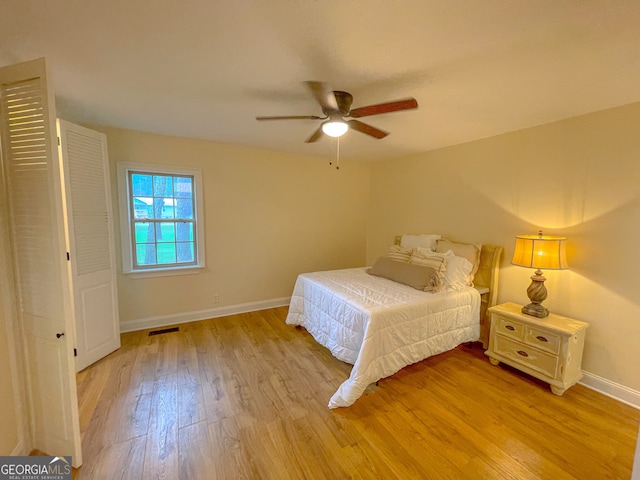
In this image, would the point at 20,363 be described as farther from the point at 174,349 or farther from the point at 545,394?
the point at 545,394

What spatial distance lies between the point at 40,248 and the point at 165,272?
78.5 inches

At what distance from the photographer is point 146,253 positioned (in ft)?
10.9

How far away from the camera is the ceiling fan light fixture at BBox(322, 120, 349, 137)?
1.94 m

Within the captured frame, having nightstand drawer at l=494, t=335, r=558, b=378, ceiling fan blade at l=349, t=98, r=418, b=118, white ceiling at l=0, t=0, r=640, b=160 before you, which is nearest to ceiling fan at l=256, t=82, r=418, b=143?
ceiling fan blade at l=349, t=98, r=418, b=118

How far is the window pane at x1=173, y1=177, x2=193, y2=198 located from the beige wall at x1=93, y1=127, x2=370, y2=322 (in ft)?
0.63

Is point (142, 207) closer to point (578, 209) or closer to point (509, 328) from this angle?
point (509, 328)

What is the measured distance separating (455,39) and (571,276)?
2358mm

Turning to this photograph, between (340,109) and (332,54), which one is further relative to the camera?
(340,109)

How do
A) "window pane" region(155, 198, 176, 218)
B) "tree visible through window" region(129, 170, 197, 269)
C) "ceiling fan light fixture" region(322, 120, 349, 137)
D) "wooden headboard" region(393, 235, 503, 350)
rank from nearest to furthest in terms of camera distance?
"ceiling fan light fixture" region(322, 120, 349, 137) → "wooden headboard" region(393, 235, 503, 350) → "tree visible through window" region(129, 170, 197, 269) → "window pane" region(155, 198, 176, 218)

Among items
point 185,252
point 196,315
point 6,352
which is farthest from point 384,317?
point 185,252

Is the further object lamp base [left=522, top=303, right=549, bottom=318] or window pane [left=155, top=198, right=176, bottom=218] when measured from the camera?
window pane [left=155, top=198, right=176, bottom=218]

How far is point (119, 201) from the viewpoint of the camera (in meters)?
3.07

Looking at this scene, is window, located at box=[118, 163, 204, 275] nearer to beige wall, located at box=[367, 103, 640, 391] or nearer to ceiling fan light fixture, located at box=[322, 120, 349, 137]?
ceiling fan light fixture, located at box=[322, 120, 349, 137]

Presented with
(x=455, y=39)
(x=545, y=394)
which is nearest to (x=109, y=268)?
(x=455, y=39)
